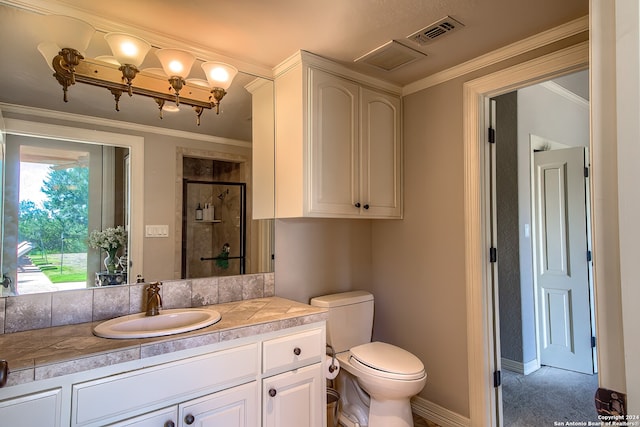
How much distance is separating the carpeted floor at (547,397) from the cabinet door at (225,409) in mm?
1723

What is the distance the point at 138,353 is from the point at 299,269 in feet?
4.03

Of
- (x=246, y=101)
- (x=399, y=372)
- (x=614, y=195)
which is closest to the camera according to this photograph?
(x=614, y=195)

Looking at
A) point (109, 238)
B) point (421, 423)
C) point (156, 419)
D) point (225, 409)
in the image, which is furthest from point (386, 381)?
point (109, 238)

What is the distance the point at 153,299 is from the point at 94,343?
419mm

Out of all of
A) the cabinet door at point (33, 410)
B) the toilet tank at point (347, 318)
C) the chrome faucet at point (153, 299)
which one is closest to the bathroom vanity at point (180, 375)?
the cabinet door at point (33, 410)

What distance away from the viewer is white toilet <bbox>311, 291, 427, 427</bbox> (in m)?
1.85

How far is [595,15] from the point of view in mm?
573

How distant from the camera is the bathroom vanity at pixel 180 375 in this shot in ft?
3.61

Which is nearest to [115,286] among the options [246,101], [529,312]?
[246,101]

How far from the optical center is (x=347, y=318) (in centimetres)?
234

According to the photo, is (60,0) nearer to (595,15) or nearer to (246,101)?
(246,101)

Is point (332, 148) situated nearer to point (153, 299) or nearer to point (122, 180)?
point (122, 180)

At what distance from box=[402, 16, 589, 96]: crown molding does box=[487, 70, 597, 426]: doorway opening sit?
3.65 ft

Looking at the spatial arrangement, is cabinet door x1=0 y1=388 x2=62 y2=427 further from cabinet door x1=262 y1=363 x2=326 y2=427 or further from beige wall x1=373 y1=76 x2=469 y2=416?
beige wall x1=373 y1=76 x2=469 y2=416
